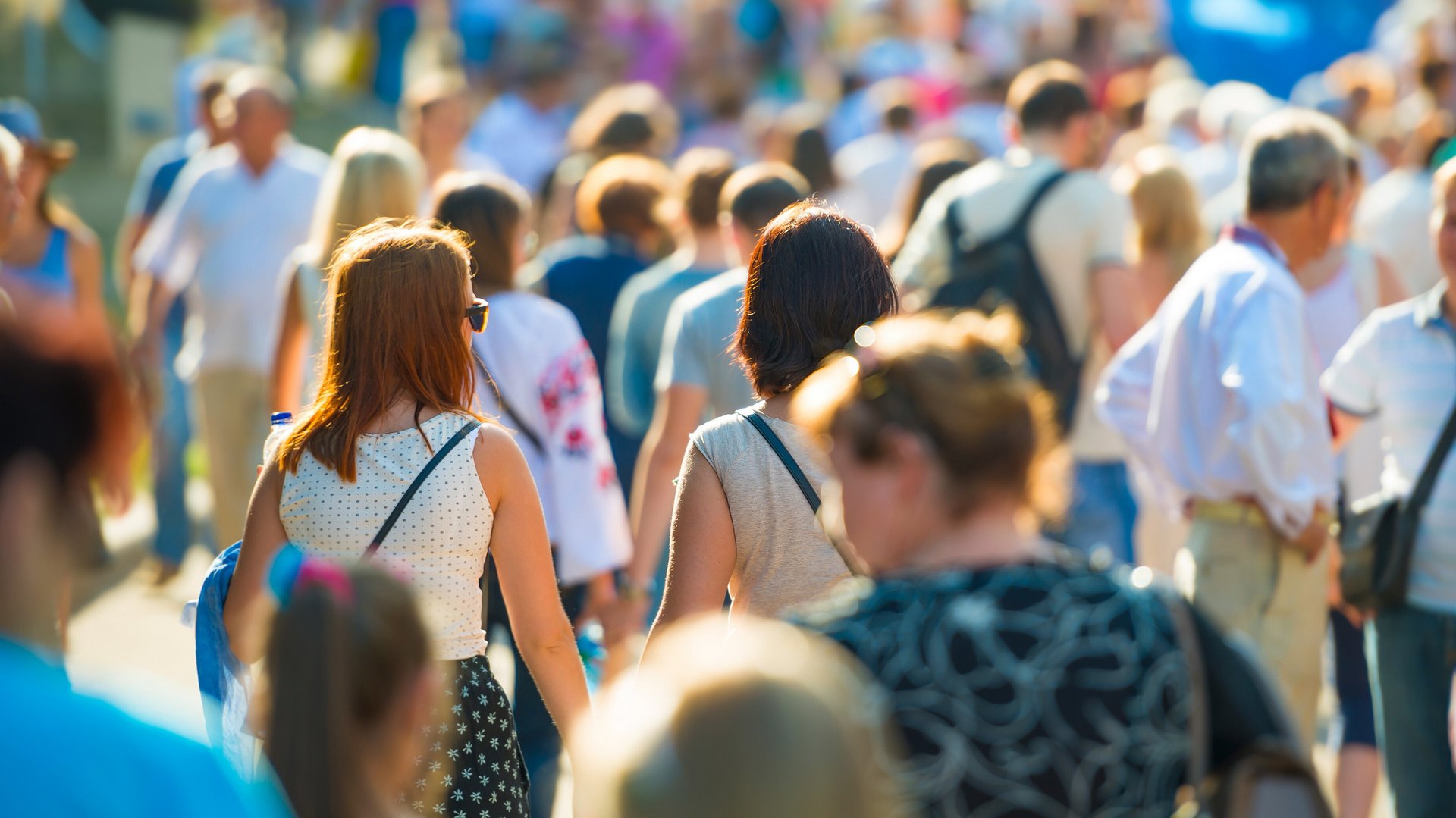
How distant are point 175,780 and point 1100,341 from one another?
5.48m

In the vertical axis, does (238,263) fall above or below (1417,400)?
above

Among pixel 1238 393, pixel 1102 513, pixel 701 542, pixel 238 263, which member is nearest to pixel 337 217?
pixel 238 263

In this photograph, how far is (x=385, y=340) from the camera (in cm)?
331

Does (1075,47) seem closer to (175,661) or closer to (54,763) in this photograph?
(175,661)

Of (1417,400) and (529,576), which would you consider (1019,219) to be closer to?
(1417,400)

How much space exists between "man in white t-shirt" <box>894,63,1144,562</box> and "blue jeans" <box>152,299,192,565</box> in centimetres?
402

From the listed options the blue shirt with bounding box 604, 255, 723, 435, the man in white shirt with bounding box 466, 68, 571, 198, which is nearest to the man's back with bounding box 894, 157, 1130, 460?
the blue shirt with bounding box 604, 255, 723, 435

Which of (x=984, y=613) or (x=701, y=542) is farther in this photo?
(x=701, y=542)

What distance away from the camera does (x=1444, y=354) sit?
4.09 m

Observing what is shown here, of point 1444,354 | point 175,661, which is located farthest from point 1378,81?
point 175,661

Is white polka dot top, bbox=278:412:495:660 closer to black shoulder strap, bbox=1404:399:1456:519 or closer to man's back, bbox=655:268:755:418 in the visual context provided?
man's back, bbox=655:268:755:418

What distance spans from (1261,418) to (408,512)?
2.18 m

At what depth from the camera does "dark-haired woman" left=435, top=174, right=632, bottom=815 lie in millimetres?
4863

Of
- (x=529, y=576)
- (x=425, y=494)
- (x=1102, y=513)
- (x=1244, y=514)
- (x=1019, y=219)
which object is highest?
(x=425, y=494)
